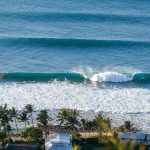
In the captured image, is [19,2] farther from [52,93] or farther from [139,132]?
[139,132]

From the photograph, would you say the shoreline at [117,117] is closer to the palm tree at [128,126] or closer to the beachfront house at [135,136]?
the palm tree at [128,126]

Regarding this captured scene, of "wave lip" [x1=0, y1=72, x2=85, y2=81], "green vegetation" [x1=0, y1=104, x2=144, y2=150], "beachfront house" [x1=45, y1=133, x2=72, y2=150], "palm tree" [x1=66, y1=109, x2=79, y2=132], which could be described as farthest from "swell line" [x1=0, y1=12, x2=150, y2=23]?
"beachfront house" [x1=45, y1=133, x2=72, y2=150]

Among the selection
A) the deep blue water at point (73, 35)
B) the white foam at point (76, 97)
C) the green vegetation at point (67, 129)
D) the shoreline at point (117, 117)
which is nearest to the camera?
the green vegetation at point (67, 129)

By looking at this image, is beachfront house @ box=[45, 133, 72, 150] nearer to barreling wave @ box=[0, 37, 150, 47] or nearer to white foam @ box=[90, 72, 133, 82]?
white foam @ box=[90, 72, 133, 82]

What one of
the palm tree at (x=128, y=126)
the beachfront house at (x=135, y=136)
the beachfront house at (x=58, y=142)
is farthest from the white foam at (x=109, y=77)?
the beachfront house at (x=58, y=142)

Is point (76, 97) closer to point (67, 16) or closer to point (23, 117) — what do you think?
point (23, 117)

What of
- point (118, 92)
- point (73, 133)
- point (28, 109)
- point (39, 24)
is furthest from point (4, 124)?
point (39, 24)

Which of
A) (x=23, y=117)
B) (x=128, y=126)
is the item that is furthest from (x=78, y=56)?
(x=23, y=117)
